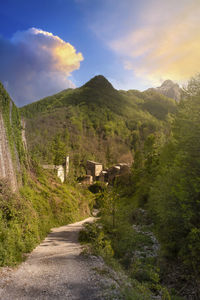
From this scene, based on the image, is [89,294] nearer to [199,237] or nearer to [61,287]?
[61,287]

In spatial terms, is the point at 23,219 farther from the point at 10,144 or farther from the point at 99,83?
the point at 99,83

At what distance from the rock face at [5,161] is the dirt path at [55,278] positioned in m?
4.16

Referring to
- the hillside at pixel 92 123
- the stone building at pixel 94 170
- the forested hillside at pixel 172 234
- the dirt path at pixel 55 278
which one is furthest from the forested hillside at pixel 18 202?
the hillside at pixel 92 123

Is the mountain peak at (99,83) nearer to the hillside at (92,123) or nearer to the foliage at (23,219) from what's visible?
the hillside at (92,123)

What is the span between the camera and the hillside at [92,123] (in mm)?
64875

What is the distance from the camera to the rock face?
1073cm

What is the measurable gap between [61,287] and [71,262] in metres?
2.21

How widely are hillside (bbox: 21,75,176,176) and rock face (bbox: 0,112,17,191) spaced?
3482 cm

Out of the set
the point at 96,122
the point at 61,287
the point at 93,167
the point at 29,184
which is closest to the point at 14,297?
the point at 61,287

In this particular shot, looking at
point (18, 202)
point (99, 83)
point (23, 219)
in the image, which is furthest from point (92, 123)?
point (23, 219)

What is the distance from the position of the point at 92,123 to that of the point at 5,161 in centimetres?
8812

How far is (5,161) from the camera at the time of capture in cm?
1127

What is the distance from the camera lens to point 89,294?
5.42 m

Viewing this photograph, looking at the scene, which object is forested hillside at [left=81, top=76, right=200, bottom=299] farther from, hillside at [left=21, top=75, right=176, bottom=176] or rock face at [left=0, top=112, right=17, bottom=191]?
hillside at [left=21, top=75, right=176, bottom=176]
